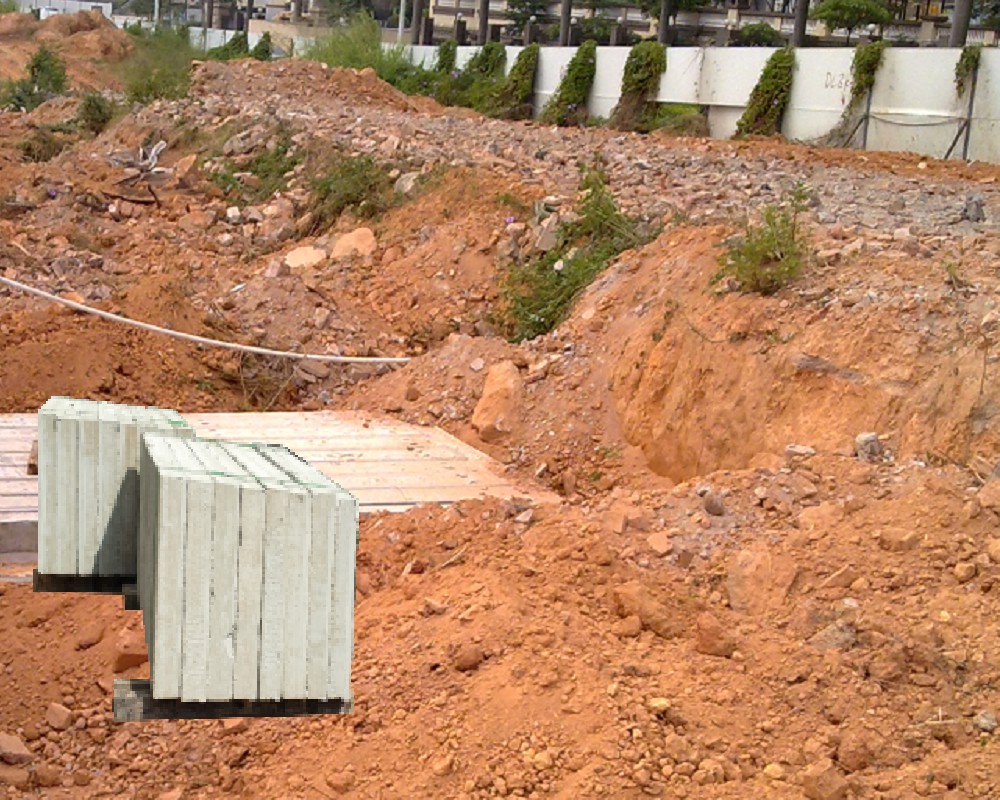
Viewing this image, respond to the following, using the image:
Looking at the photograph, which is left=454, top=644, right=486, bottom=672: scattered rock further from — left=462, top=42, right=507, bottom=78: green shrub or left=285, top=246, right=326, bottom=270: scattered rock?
left=462, top=42, right=507, bottom=78: green shrub

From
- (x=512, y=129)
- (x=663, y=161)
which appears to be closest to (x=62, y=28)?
(x=512, y=129)

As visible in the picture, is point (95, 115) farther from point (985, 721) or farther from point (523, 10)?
point (523, 10)

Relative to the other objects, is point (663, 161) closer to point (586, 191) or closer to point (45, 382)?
point (586, 191)

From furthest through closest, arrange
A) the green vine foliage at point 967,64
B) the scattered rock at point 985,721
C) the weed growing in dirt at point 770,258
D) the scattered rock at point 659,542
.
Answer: the green vine foliage at point 967,64 < the weed growing in dirt at point 770,258 < the scattered rock at point 659,542 < the scattered rock at point 985,721

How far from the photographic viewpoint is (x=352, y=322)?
11.1 metres

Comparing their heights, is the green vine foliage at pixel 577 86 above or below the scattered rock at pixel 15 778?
above

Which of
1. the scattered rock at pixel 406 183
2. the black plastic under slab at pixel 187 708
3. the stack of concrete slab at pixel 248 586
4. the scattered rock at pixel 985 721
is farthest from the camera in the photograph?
the scattered rock at pixel 406 183

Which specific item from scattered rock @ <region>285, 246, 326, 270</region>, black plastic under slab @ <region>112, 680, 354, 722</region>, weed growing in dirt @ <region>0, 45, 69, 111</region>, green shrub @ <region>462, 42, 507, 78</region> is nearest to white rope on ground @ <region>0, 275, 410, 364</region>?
scattered rock @ <region>285, 246, 326, 270</region>

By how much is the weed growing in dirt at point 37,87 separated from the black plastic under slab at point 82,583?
26653 millimetres

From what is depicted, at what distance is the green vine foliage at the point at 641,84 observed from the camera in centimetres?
2812

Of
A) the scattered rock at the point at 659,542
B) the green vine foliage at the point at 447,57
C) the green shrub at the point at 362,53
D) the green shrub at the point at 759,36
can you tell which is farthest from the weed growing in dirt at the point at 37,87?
the scattered rock at the point at 659,542

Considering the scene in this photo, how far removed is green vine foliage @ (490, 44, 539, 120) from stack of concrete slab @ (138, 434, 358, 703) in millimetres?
29304

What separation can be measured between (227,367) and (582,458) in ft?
11.1

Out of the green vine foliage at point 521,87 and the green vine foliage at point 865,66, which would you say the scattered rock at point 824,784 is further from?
the green vine foliage at point 521,87
